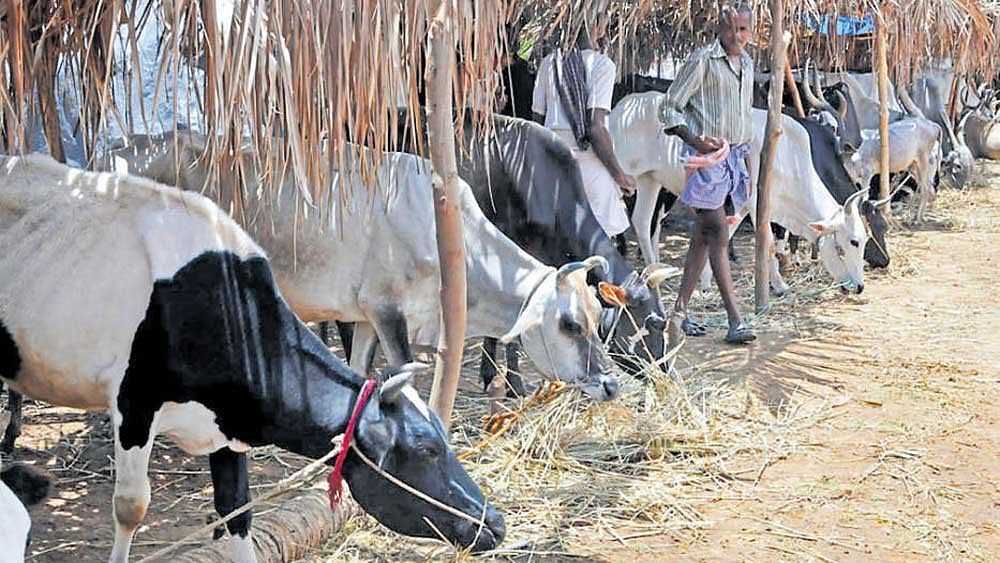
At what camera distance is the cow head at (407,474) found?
3.49 meters

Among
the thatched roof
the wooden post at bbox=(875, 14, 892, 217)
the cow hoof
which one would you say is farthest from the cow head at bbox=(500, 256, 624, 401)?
the wooden post at bbox=(875, 14, 892, 217)

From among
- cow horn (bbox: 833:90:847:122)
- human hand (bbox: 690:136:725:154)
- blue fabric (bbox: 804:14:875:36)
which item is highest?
blue fabric (bbox: 804:14:875:36)

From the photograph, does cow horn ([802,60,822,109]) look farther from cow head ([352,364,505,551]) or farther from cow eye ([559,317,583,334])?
cow head ([352,364,505,551])

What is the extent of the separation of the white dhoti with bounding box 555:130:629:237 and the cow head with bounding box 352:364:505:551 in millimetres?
3581

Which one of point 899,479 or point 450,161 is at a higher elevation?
point 450,161

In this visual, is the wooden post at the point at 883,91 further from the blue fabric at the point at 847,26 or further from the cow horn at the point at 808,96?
the cow horn at the point at 808,96

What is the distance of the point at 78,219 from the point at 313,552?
1.44 meters

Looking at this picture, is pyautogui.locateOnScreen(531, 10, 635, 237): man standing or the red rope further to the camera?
pyautogui.locateOnScreen(531, 10, 635, 237): man standing

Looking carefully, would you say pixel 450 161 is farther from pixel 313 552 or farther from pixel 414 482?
pixel 313 552

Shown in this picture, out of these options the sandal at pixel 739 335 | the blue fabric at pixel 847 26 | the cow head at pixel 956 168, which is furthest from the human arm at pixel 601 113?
the cow head at pixel 956 168

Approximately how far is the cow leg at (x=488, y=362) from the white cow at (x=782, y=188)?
2.92 metres

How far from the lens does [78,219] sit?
366cm

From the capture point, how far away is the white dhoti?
692cm

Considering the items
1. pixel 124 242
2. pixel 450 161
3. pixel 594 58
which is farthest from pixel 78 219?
pixel 594 58
